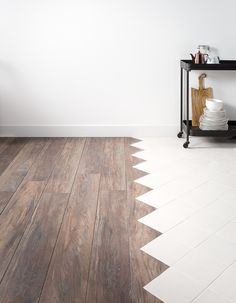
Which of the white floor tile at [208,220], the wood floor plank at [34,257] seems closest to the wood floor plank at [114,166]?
the wood floor plank at [34,257]

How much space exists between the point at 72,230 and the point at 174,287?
630mm

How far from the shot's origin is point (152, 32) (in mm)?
3189

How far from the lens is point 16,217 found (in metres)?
1.95

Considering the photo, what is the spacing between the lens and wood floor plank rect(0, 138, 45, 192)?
7.86 ft

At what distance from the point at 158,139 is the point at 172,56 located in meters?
0.77

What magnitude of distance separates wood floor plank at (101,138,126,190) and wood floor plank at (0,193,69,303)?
0.39m

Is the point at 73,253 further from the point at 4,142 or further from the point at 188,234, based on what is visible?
the point at 4,142

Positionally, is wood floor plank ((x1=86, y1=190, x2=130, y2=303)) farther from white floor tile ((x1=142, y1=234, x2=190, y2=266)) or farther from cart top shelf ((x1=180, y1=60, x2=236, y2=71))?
cart top shelf ((x1=180, y1=60, x2=236, y2=71))

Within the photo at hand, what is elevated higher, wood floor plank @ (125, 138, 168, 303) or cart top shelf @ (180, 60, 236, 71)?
cart top shelf @ (180, 60, 236, 71)

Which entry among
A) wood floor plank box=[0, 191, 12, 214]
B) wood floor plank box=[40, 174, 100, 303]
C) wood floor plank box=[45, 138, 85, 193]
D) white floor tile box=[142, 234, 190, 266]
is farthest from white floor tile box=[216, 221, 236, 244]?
wood floor plank box=[0, 191, 12, 214]

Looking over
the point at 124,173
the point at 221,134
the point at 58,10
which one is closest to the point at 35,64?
the point at 58,10

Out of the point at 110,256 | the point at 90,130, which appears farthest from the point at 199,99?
the point at 110,256

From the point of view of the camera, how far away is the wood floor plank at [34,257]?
4.50 feet

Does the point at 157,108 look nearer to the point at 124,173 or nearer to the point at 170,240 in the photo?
the point at 124,173
